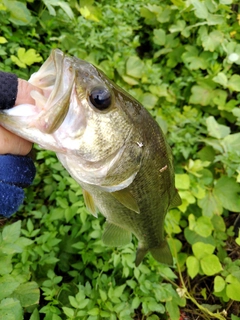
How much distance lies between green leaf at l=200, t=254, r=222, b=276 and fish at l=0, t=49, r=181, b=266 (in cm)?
89

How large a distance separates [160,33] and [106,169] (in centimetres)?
253

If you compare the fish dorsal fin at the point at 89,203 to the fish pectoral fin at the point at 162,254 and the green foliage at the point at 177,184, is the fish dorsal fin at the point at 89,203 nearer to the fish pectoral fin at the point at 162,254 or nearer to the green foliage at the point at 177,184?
the green foliage at the point at 177,184

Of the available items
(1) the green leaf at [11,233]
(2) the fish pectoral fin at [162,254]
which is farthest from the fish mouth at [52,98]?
(2) the fish pectoral fin at [162,254]

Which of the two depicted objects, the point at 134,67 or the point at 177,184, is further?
the point at 134,67

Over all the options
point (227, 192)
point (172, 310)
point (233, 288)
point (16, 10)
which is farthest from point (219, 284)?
point (16, 10)

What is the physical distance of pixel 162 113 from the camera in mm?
2922

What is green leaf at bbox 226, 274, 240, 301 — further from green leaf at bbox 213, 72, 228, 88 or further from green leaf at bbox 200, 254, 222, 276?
green leaf at bbox 213, 72, 228, 88

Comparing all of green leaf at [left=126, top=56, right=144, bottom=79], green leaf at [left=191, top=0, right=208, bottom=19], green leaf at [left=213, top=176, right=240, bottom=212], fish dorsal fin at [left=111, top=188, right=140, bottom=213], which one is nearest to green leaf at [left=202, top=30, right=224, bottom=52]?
green leaf at [left=191, top=0, right=208, bottom=19]

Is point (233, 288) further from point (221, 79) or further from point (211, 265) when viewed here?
point (221, 79)

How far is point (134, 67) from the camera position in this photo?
2.89m

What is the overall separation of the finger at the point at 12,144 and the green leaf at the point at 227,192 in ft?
5.55

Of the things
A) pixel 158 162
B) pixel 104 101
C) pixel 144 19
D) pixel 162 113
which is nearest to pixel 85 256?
pixel 158 162

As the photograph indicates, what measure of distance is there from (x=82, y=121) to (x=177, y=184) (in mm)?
1344

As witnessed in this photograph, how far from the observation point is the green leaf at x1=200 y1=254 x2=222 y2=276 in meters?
2.15
